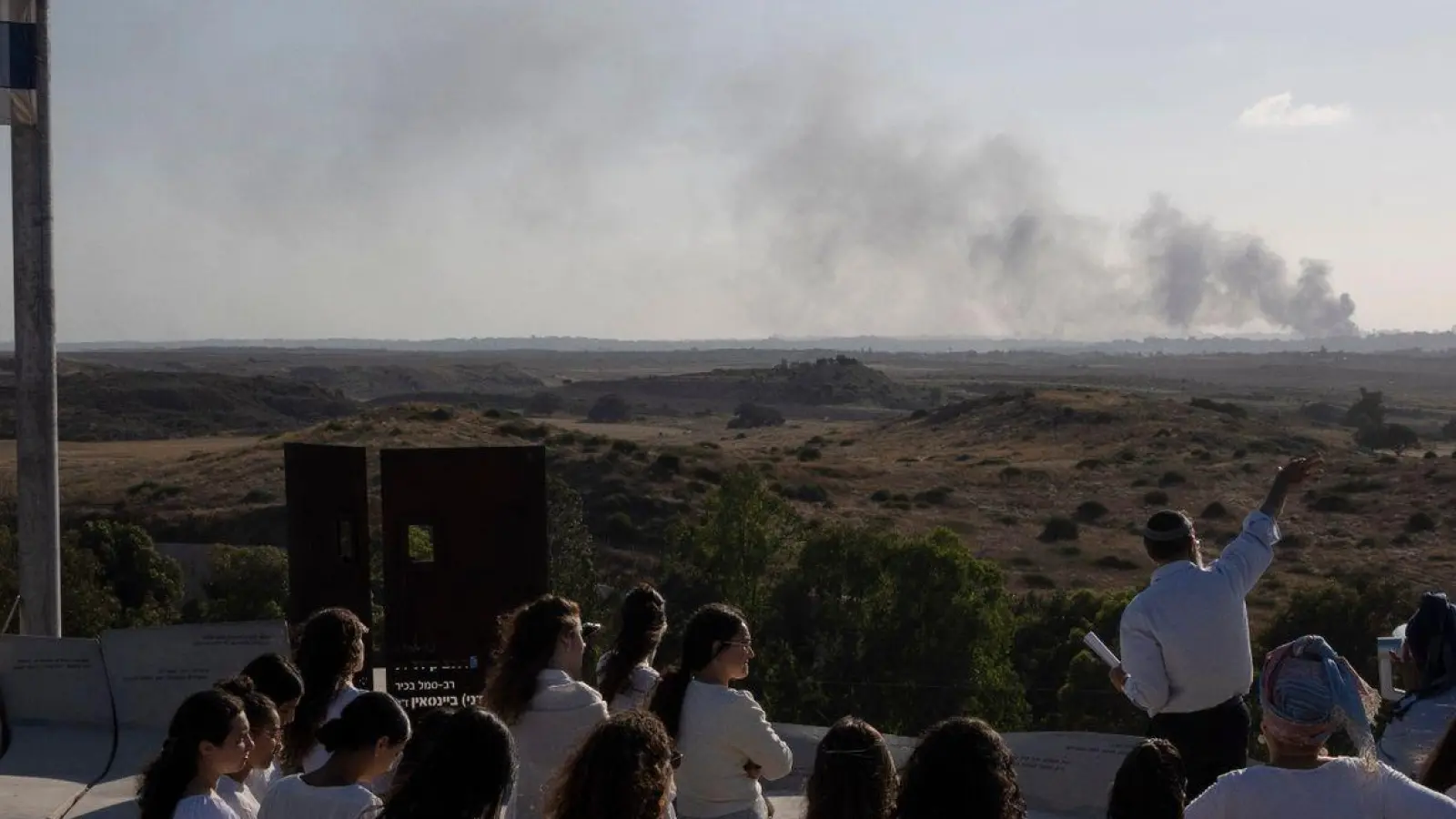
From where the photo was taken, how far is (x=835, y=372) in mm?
145375

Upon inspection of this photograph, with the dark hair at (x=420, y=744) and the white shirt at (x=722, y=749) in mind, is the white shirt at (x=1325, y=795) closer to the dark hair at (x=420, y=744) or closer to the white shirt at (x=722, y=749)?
the white shirt at (x=722, y=749)

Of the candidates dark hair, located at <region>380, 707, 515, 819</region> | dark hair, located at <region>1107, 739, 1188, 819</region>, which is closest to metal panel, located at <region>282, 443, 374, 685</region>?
dark hair, located at <region>380, 707, 515, 819</region>

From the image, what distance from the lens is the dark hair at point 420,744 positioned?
11.9 ft

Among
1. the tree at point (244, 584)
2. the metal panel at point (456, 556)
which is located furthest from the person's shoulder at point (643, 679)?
the tree at point (244, 584)

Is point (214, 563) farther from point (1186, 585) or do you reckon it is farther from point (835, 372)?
point (835, 372)

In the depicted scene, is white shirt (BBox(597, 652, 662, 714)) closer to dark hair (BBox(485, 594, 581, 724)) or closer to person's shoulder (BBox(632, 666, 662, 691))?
person's shoulder (BBox(632, 666, 662, 691))

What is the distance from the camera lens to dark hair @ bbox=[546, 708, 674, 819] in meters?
3.67

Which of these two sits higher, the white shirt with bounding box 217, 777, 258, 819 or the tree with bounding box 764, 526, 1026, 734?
the white shirt with bounding box 217, 777, 258, 819

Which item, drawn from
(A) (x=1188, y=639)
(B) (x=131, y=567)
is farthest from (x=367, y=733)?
(B) (x=131, y=567)

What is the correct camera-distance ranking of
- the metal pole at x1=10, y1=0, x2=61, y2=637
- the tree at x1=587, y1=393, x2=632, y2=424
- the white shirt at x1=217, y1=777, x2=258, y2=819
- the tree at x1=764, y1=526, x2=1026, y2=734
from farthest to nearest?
the tree at x1=587, y1=393, x2=632, y2=424, the tree at x1=764, y1=526, x2=1026, y2=734, the metal pole at x1=10, y1=0, x2=61, y2=637, the white shirt at x1=217, y1=777, x2=258, y2=819

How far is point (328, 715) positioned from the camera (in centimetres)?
511

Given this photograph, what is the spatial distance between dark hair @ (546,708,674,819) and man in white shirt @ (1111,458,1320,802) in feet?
7.24

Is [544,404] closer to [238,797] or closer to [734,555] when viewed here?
[734,555]

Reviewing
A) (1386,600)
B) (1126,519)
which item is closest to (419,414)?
(1126,519)
